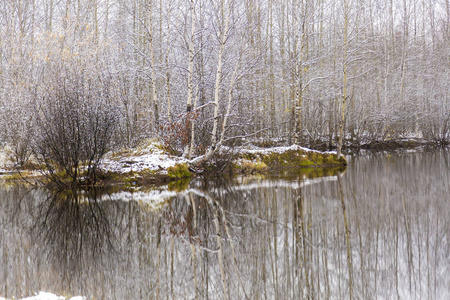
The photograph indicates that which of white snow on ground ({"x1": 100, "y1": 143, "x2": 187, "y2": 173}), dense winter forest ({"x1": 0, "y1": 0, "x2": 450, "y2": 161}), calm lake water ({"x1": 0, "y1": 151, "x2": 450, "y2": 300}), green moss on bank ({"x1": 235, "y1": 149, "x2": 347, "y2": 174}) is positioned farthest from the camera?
green moss on bank ({"x1": 235, "y1": 149, "x2": 347, "y2": 174})

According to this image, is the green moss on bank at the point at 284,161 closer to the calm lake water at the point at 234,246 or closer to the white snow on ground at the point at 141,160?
the white snow on ground at the point at 141,160

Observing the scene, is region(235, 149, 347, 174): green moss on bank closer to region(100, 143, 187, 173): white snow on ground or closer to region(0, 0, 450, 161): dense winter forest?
region(0, 0, 450, 161): dense winter forest

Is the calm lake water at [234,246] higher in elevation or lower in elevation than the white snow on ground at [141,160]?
lower

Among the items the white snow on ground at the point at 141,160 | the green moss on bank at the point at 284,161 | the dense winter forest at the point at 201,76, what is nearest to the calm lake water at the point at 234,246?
the white snow on ground at the point at 141,160

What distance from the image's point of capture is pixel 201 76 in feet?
52.3

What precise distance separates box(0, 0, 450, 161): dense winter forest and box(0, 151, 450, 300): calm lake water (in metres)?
4.70

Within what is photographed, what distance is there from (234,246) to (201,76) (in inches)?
464

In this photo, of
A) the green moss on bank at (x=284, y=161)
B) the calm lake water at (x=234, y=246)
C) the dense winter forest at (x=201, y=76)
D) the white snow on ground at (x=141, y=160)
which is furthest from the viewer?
the green moss on bank at (x=284, y=161)

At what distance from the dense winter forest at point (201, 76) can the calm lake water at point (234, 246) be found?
4703 millimetres

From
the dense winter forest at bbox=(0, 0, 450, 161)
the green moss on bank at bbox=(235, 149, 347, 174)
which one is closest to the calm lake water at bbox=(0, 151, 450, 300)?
the dense winter forest at bbox=(0, 0, 450, 161)

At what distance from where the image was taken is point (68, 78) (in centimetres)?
1099

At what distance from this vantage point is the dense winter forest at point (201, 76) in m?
12.1

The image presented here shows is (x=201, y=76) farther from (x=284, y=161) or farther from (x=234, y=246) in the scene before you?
(x=234, y=246)

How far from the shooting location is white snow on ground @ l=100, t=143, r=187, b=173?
1228 centimetres
